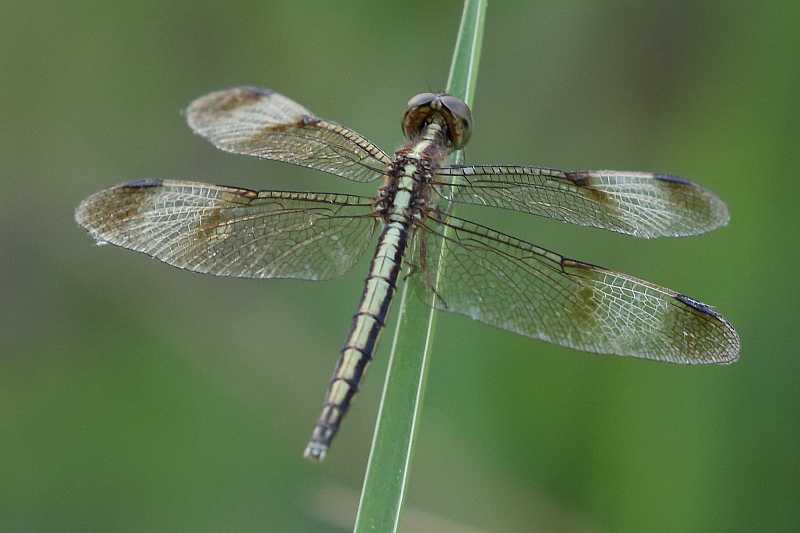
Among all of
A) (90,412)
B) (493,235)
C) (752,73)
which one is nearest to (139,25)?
(90,412)

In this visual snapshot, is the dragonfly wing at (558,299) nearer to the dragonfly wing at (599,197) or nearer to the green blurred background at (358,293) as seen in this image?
the dragonfly wing at (599,197)

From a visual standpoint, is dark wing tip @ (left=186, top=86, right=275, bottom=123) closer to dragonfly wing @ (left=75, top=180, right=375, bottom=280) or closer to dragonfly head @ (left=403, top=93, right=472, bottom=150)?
dragonfly wing @ (left=75, top=180, right=375, bottom=280)

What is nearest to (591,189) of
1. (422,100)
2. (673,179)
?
(673,179)

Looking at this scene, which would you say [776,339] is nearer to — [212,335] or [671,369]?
[671,369]

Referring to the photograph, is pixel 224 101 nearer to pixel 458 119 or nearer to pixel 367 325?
pixel 458 119

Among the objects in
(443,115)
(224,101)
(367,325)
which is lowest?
(367,325)

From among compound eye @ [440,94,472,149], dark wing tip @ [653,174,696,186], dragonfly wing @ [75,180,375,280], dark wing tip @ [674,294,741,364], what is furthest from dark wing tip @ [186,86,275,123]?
dark wing tip @ [674,294,741,364]

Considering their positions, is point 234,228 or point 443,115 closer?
point 234,228
